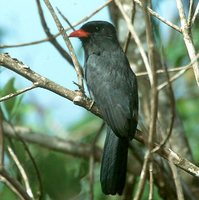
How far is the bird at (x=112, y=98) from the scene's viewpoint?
3318 millimetres

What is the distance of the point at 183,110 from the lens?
18.7ft

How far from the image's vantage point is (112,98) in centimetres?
352

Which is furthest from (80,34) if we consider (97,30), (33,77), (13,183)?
(13,183)

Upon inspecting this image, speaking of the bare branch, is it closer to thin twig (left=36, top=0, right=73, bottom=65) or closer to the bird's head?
thin twig (left=36, top=0, right=73, bottom=65)

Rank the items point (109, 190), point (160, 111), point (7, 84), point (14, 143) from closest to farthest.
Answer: point (109, 190) → point (7, 84) → point (14, 143) → point (160, 111)

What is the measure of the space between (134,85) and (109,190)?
0.70 metres

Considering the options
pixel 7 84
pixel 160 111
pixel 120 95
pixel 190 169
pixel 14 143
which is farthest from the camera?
pixel 160 111

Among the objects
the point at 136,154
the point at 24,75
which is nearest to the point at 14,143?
the point at 136,154

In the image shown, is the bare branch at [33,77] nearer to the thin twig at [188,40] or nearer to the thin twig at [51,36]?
the thin twig at [188,40]

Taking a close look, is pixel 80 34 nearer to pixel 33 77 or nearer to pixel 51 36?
pixel 51 36

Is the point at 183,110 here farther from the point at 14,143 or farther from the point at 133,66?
the point at 14,143

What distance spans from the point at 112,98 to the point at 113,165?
413 mm

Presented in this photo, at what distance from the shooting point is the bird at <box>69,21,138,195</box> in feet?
10.9

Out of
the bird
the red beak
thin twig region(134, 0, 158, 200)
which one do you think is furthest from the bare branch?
the red beak
